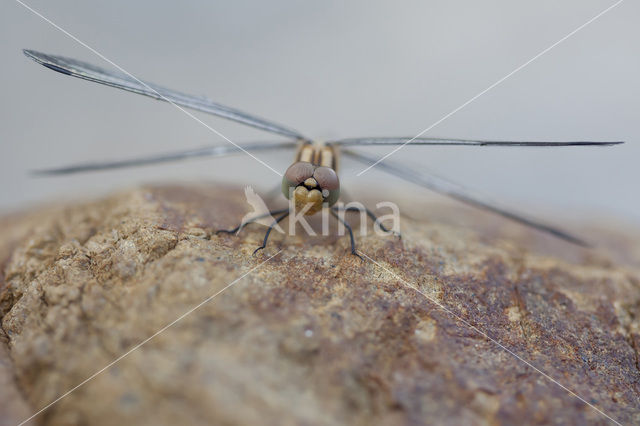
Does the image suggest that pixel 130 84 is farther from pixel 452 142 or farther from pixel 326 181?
pixel 452 142

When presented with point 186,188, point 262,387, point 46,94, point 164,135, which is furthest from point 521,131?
point 46,94

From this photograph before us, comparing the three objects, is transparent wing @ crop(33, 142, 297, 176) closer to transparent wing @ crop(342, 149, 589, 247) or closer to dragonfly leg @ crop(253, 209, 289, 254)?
transparent wing @ crop(342, 149, 589, 247)

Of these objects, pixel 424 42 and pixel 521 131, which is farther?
pixel 424 42

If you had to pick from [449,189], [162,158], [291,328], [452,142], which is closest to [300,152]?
[162,158]

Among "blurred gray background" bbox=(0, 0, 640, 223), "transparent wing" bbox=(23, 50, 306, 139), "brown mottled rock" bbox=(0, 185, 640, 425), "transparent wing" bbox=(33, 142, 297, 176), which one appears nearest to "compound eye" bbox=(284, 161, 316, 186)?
"brown mottled rock" bbox=(0, 185, 640, 425)

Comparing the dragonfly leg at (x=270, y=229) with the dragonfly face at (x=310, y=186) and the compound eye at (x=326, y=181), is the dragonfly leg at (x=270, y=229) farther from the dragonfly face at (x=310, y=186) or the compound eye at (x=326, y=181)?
the compound eye at (x=326, y=181)

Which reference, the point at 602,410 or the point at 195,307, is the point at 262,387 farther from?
the point at 602,410
